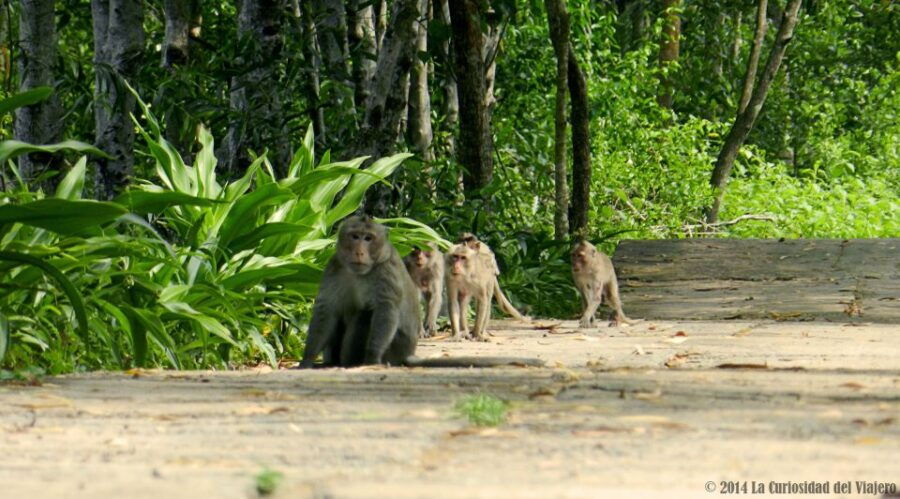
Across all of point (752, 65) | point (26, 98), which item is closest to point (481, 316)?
point (26, 98)

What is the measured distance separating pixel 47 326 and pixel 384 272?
1.78m

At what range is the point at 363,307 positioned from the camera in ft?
23.5

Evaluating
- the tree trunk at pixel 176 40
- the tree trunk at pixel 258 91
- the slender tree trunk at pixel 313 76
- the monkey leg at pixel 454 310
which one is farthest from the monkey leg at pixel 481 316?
the tree trunk at pixel 176 40

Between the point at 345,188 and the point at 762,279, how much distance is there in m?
4.02

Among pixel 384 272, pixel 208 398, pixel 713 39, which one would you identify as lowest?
pixel 208 398

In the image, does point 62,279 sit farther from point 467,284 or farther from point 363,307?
point 467,284

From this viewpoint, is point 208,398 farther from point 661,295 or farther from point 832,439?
point 661,295

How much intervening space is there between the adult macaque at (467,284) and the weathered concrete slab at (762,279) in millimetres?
2353

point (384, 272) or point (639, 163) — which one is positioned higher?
point (639, 163)

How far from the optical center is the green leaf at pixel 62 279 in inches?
249

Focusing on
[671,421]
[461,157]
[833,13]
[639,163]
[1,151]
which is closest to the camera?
[671,421]

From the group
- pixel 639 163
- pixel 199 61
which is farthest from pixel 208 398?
pixel 639 163

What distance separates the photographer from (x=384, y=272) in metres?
7.14

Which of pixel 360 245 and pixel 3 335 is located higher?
pixel 360 245
